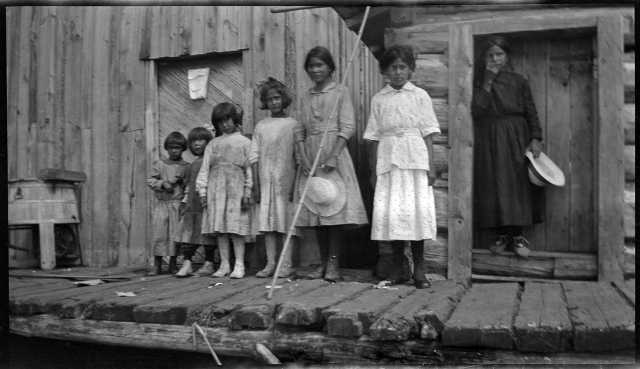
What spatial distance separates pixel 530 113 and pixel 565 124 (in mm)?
307

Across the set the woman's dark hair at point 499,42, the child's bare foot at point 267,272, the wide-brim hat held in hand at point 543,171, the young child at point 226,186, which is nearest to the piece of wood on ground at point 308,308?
the child's bare foot at point 267,272

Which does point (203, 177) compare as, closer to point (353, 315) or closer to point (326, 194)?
point (326, 194)

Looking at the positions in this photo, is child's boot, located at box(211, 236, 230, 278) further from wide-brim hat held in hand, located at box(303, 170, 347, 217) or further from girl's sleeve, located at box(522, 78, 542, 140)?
girl's sleeve, located at box(522, 78, 542, 140)

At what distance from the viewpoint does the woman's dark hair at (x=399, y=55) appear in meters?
4.46

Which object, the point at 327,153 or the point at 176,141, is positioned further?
the point at 176,141

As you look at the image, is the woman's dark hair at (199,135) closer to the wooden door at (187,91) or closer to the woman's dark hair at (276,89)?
the wooden door at (187,91)

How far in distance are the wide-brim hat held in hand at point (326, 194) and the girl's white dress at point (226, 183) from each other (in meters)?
0.65

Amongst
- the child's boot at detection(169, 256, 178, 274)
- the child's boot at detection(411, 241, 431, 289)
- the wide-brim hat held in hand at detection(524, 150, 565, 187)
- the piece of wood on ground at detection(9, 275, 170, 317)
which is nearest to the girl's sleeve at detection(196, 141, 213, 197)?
the child's boot at detection(169, 256, 178, 274)

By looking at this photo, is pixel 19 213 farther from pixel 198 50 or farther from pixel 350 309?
pixel 350 309

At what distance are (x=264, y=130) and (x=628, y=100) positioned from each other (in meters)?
2.61

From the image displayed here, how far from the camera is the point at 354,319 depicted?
10.6 ft

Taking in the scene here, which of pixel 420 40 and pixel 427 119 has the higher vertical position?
pixel 420 40

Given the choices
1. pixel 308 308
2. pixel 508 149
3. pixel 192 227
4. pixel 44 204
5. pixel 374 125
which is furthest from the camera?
pixel 44 204

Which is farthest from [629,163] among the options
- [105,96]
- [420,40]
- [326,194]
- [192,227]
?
[105,96]
